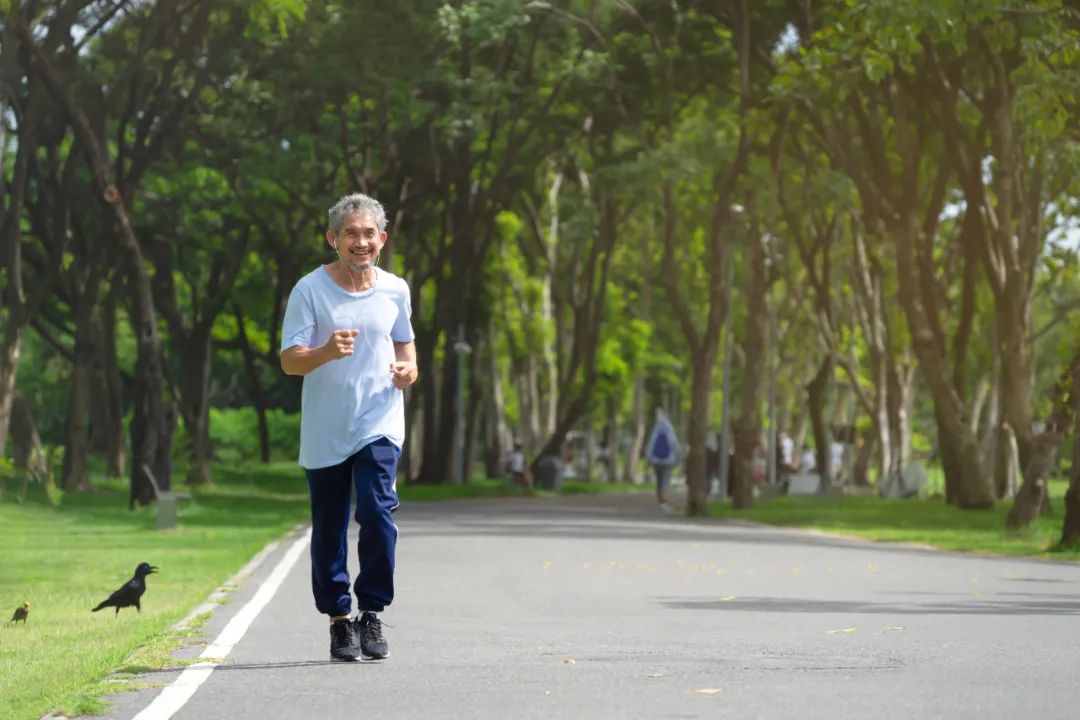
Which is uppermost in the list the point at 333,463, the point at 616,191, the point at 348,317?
the point at 616,191

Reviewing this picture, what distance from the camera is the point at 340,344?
376 inches

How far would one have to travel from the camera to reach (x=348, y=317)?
32.6 ft

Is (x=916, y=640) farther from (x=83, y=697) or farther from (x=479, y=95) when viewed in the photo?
(x=479, y=95)

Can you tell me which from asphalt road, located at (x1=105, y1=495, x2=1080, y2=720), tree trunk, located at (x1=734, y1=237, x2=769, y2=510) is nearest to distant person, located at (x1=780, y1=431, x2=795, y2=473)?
tree trunk, located at (x1=734, y1=237, x2=769, y2=510)

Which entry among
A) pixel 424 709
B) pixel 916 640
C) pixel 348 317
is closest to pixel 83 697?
pixel 424 709

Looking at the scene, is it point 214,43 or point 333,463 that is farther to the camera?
point 214,43

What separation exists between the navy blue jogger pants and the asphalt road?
32cm

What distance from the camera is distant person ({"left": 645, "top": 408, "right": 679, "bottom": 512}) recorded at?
39812 millimetres

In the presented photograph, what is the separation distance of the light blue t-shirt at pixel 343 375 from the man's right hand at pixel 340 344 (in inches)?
9.0

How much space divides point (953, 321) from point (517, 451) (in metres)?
11.3

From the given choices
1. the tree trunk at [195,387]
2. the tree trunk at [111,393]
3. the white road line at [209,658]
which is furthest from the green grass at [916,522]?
the tree trunk at [111,393]

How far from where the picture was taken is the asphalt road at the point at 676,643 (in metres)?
8.37

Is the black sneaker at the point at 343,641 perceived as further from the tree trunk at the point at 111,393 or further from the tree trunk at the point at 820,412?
the tree trunk at the point at 820,412

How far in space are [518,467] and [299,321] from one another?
4514cm
